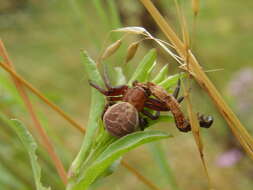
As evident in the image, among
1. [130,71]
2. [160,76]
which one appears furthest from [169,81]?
[130,71]

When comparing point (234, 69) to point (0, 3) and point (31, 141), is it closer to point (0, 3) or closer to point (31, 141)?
point (0, 3)

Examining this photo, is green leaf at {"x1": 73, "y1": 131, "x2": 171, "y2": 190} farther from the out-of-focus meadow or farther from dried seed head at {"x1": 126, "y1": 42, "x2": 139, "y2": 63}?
the out-of-focus meadow

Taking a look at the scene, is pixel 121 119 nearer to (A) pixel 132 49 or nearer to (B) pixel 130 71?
(A) pixel 132 49

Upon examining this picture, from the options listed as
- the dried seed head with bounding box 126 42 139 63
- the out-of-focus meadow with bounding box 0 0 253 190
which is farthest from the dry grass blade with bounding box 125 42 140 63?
the out-of-focus meadow with bounding box 0 0 253 190

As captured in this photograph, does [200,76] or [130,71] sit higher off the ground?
[200,76]

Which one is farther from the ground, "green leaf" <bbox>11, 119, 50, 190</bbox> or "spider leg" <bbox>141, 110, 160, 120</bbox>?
"green leaf" <bbox>11, 119, 50, 190</bbox>
